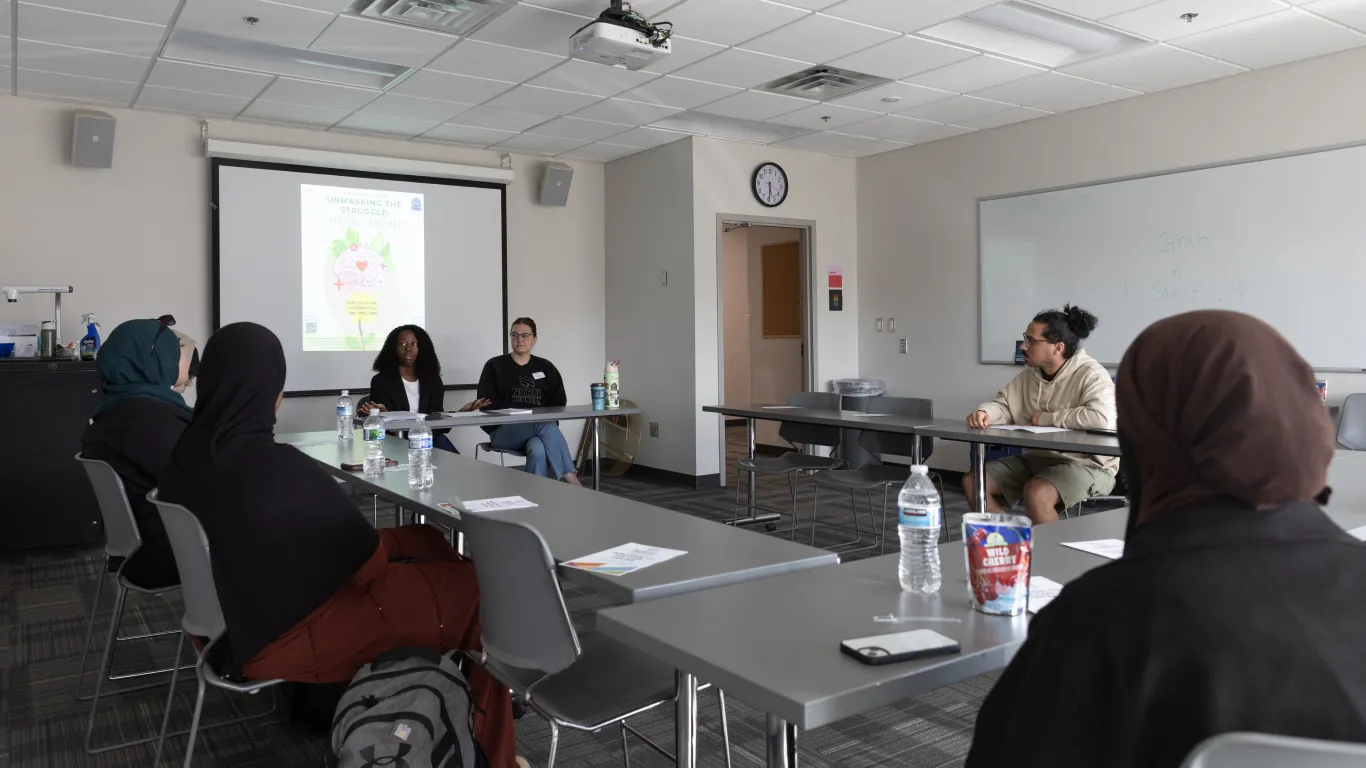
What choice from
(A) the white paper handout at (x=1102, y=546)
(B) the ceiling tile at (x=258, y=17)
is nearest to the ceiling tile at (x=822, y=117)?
(B) the ceiling tile at (x=258, y=17)

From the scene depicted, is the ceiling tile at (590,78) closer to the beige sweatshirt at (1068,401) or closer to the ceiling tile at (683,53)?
the ceiling tile at (683,53)

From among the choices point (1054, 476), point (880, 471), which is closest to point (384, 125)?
point (880, 471)

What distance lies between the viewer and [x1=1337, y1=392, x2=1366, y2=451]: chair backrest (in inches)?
185

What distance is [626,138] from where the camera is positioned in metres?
6.78

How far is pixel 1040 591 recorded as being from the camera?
1.56 meters

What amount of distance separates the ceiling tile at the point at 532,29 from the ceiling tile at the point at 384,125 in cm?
180

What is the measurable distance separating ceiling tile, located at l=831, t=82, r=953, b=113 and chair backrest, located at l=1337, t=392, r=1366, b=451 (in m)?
2.73

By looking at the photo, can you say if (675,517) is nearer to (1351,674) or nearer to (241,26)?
(1351,674)

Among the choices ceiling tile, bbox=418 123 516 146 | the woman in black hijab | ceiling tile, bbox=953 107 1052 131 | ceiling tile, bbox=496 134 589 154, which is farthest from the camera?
ceiling tile, bbox=496 134 589 154

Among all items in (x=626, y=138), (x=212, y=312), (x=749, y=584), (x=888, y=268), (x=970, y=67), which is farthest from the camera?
(x=888, y=268)

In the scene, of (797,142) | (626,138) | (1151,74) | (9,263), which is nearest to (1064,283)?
(1151,74)

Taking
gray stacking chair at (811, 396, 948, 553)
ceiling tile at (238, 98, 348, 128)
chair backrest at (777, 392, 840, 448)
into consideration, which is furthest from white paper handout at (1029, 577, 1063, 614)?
ceiling tile at (238, 98, 348, 128)

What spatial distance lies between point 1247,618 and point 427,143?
6772 mm

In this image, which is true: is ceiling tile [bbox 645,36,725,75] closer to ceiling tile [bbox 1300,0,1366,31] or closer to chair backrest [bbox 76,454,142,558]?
ceiling tile [bbox 1300,0,1366,31]
